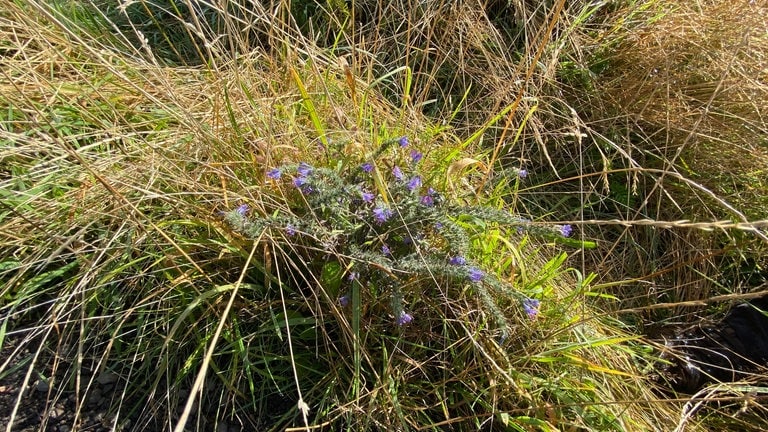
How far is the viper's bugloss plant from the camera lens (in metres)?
1.17

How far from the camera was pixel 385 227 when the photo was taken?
1.24 meters

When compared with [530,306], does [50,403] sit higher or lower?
higher

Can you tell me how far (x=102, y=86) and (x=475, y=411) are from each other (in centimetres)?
143

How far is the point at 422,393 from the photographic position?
132 cm

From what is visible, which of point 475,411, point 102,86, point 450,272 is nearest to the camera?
point 450,272

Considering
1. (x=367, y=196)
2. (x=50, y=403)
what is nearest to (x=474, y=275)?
(x=367, y=196)

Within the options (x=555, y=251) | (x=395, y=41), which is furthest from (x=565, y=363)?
(x=395, y=41)

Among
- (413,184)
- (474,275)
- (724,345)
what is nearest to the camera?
(474,275)

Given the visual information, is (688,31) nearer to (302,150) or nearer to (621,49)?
(621,49)

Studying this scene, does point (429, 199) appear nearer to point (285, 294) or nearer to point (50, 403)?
point (285, 294)

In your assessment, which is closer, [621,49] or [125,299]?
[125,299]

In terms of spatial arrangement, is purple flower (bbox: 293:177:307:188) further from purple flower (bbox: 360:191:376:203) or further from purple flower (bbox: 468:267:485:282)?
purple flower (bbox: 468:267:485:282)

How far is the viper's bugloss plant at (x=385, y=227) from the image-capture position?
1.17 meters

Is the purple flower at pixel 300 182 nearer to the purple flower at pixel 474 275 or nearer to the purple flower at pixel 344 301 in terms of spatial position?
the purple flower at pixel 344 301
